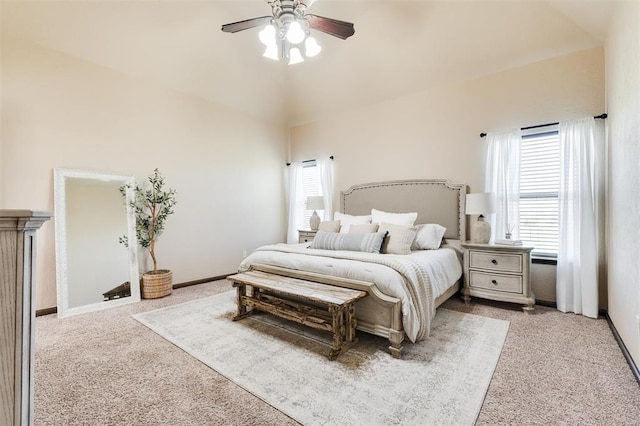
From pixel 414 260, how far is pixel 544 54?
9.74 feet

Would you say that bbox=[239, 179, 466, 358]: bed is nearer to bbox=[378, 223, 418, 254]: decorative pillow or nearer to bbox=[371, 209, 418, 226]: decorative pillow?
bbox=[378, 223, 418, 254]: decorative pillow

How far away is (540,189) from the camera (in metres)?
3.44

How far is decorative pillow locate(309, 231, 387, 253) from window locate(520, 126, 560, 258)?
70.7 inches

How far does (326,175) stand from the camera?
5.41m

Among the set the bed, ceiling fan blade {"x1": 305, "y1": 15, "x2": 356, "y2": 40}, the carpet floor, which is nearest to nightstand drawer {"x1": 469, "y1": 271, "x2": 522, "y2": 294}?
the bed

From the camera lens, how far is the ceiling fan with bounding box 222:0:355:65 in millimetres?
2496

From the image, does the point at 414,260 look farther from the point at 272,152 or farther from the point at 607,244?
the point at 272,152

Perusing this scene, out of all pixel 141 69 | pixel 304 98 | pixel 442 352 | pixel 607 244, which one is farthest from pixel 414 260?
pixel 141 69

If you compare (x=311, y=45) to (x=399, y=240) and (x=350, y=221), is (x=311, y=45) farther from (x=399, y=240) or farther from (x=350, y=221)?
(x=350, y=221)

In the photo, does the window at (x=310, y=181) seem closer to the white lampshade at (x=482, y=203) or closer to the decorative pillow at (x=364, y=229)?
the decorative pillow at (x=364, y=229)

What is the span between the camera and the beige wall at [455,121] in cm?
328

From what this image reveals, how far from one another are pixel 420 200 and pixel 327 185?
177 centimetres

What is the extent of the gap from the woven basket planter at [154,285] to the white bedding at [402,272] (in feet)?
5.23

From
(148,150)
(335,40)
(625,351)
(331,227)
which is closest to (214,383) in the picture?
(331,227)
